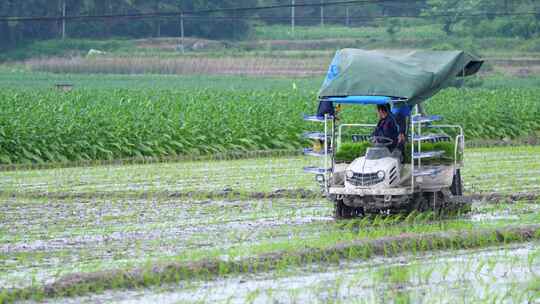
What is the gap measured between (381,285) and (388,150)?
457 cm

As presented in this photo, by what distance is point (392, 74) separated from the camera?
539 inches

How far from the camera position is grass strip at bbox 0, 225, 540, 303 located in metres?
8.92

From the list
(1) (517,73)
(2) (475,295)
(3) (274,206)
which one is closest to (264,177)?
(3) (274,206)

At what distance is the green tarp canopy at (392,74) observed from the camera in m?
13.5

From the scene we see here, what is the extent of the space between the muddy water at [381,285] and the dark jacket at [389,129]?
327 cm

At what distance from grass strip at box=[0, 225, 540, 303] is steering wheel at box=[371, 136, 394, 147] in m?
2.07

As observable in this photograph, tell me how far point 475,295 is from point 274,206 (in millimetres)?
6686

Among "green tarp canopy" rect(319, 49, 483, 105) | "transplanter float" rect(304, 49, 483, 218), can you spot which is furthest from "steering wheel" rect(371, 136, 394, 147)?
"green tarp canopy" rect(319, 49, 483, 105)

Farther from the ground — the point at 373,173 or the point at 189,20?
the point at 189,20

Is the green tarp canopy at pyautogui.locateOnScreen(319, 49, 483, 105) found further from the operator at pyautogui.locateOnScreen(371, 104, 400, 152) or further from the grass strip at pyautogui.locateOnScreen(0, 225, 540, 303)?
the grass strip at pyautogui.locateOnScreen(0, 225, 540, 303)

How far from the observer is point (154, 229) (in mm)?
12906

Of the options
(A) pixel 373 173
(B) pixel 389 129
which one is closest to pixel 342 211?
(A) pixel 373 173

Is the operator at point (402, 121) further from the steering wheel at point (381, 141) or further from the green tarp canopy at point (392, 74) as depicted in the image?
the green tarp canopy at point (392, 74)

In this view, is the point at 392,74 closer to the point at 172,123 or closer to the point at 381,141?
the point at 381,141
